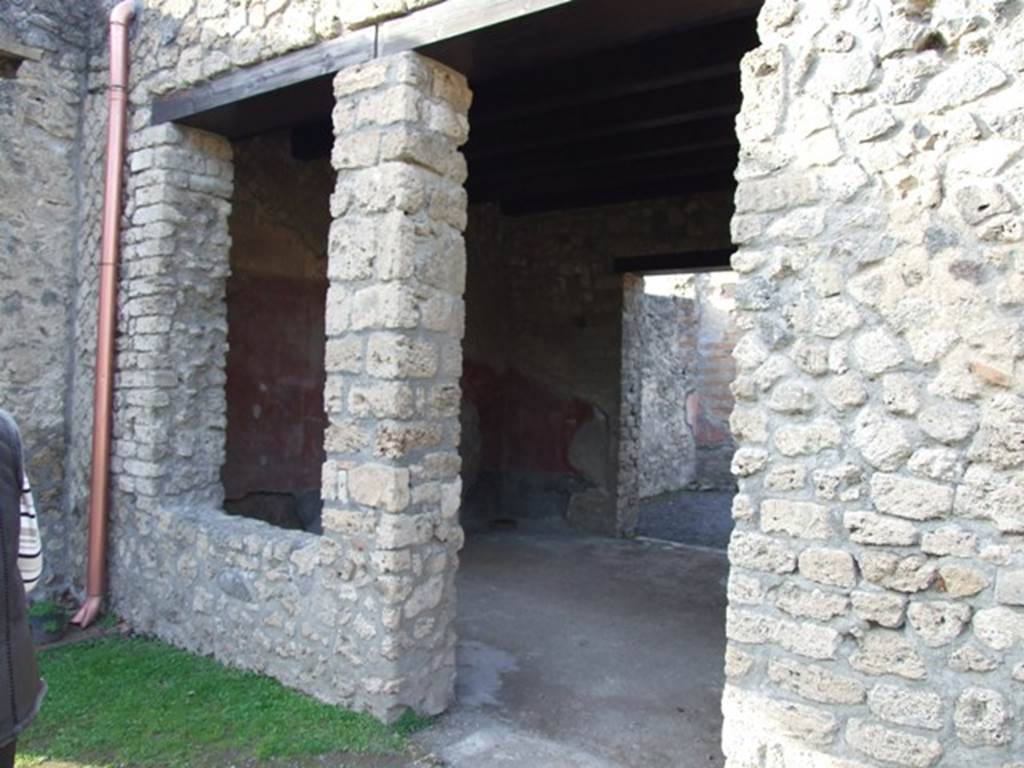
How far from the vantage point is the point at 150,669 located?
13.5 ft

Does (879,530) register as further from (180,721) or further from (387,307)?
(180,721)

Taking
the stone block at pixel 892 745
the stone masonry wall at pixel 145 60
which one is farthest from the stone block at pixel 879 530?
the stone masonry wall at pixel 145 60

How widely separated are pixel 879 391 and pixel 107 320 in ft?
13.0

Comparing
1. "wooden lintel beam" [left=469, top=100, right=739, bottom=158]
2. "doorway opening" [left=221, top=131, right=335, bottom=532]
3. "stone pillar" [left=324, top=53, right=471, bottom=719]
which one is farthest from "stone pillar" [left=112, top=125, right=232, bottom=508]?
"wooden lintel beam" [left=469, top=100, right=739, bottom=158]

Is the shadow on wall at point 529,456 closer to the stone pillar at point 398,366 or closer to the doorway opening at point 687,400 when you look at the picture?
the doorway opening at point 687,400

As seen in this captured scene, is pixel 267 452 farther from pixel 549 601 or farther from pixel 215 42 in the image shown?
pixel 215 42

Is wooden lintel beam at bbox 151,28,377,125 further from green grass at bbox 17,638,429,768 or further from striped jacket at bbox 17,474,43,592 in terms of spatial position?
green grass at bbox 17,638,429,768

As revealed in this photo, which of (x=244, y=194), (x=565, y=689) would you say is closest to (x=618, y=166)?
(x=244, y=194)

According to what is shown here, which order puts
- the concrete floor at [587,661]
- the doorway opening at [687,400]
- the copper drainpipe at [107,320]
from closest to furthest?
the concrete floor at [587,661] < the copper drainpipe at [107,320] < the doorway opening at [687,400]

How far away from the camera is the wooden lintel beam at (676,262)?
6.83 m

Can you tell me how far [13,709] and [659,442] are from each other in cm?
892

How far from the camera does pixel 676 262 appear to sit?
6.96 meters

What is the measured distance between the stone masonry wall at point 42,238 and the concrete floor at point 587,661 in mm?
2585

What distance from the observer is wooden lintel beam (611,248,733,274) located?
6827 mm
